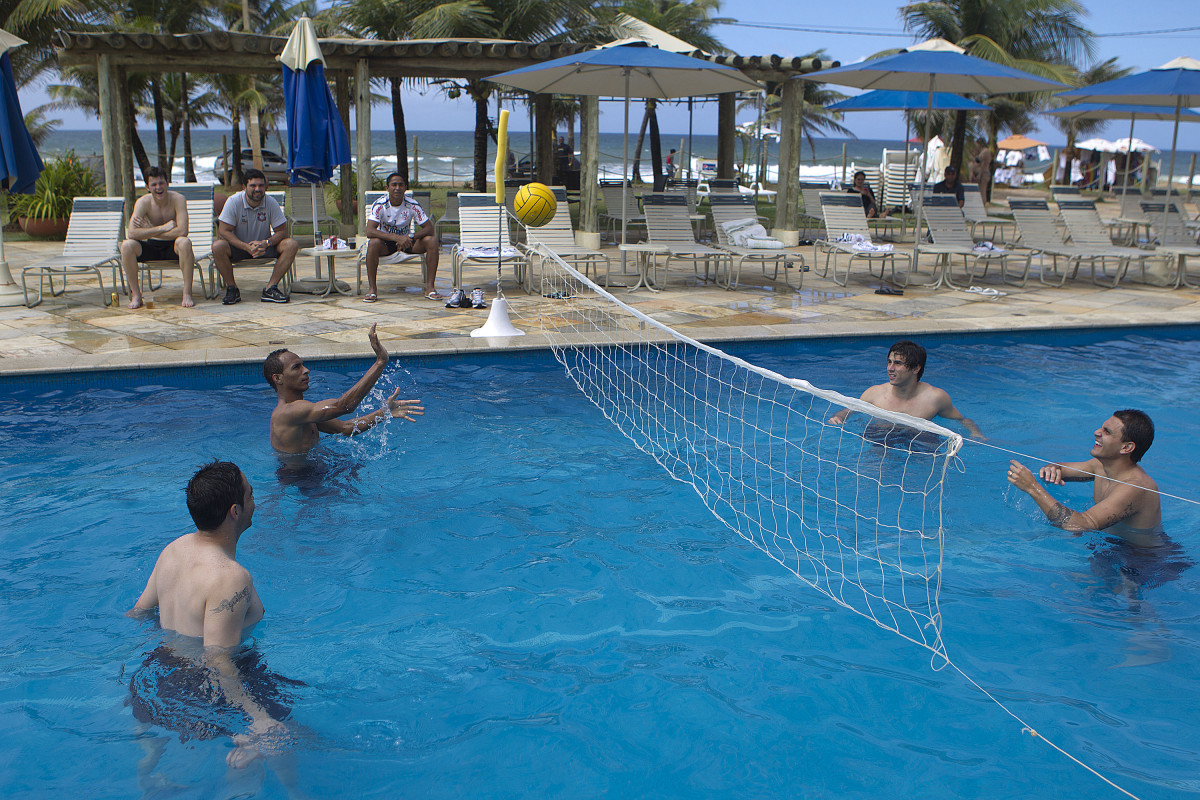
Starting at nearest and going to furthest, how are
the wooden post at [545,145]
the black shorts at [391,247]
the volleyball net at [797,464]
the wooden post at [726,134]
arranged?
1. the volleyball net at [797,464]
2. the black shorts at [391,247]
3. the wooden post at [545,145]
4. the wooden post at [726,134]

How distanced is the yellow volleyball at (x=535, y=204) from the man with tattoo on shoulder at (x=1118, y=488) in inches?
216

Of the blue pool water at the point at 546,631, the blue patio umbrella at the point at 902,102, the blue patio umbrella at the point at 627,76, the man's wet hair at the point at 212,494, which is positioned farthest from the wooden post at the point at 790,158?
the man's wet hair at the point at 212,494

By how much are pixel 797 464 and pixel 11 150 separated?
7912 mm

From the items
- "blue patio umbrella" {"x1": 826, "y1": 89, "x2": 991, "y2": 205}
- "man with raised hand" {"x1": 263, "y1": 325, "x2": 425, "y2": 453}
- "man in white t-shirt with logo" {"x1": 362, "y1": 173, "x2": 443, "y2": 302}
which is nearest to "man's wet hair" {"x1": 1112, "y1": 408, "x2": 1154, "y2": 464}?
"man with raised hand" {"x1": 263, "y1": 325, "x2": 425, "y2": 453}

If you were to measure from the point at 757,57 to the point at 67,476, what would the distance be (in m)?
10.5

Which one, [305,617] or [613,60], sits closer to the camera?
[305,617]

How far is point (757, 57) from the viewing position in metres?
12.6

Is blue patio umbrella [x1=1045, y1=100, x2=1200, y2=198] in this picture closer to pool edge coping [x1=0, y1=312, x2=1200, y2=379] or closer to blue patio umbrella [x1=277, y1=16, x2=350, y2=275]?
pool edge coping [x1=0, y1=312, x2=1200, y2=379]

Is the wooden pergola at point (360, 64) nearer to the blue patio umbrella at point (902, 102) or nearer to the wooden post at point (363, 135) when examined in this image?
the wooden post at point (363, 135)

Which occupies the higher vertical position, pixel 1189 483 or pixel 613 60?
pixel 613 60

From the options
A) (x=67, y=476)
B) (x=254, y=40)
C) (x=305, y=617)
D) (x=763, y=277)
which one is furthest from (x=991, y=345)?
(x=254, y=40)

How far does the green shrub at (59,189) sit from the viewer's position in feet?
→ 43.7

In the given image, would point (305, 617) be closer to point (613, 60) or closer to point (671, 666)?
point (671, 666)

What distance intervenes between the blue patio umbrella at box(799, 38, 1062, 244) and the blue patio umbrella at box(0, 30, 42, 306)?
28.0 ft
